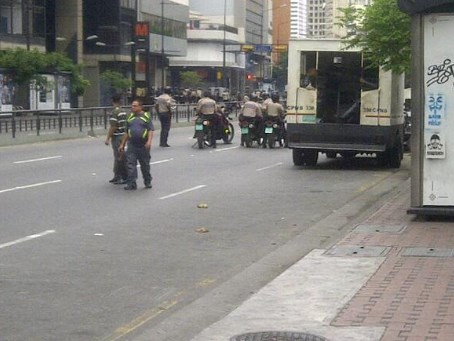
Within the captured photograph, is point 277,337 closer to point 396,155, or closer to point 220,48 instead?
point 396,155

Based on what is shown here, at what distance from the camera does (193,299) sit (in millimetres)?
9664

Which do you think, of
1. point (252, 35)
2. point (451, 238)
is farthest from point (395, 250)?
point (252, 35)

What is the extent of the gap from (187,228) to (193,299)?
16.1ft

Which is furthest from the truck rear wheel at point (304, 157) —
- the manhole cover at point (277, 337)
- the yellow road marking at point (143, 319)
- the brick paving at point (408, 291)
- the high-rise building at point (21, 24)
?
the high-rise building at point (21, 24)

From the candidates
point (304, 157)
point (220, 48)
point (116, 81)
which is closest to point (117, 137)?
point (304, 157)

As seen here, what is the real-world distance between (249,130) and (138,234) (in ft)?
65.8

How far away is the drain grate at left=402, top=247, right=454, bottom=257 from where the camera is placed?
11.5 meters

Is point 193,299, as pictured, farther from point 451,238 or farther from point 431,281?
point 451,238

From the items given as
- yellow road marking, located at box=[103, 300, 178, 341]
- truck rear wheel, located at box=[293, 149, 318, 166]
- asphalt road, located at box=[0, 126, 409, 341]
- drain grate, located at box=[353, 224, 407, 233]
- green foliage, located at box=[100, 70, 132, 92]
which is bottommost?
yellow road marking, located at box=[103, 300, 178, 341]

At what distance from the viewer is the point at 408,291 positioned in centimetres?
935

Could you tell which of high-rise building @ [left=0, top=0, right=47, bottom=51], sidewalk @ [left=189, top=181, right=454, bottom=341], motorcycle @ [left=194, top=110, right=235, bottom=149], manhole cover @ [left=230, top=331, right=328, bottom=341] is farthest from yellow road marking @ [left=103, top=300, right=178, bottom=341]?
high-rise building @ [left=0, top=0, right=47, bottom=51]

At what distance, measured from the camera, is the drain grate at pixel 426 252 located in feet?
37.7

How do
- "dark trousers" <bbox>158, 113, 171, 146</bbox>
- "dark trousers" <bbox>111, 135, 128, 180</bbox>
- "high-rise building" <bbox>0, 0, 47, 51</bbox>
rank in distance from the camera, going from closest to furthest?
"dark trousers" <bbox>111, 135, 128, 180</bbox>, "dark trousers" <bbox>158, 113, 171, 146</bbox>, "high-rise building" <bbox>0, 0, 47, 51</bbox>

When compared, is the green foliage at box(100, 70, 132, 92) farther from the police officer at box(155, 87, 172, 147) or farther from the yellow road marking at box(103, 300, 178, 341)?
the yellow road marking at box(103, 300, 178, 341)
